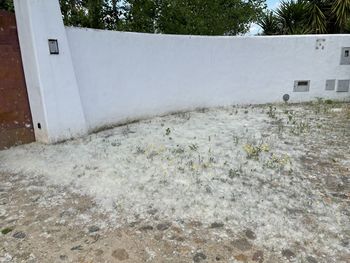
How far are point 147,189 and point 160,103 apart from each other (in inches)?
130

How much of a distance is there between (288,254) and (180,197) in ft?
3.82

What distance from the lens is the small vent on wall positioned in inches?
309

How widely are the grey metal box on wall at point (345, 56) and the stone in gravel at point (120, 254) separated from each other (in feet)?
23.3

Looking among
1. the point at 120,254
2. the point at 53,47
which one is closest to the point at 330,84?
the point at 53,47

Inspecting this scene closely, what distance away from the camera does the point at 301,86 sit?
7.87 metres

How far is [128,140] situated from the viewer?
512 cm

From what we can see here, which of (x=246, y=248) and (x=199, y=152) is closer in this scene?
(x=246, y=248)

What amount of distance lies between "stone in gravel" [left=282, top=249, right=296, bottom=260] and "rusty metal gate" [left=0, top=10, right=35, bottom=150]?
3.95 meters

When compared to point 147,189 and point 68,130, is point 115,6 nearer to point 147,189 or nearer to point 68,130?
point 68,130

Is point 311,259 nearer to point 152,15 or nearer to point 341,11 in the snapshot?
point 152,15

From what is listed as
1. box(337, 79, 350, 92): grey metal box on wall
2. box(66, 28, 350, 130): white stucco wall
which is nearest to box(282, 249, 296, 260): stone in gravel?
box(66, 28, 350, 130): white stucco wall

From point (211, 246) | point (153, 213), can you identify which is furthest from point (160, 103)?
point (211, 246)

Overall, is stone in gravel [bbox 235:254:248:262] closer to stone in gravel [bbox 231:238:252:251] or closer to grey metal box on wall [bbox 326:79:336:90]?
stone in gravel [bbox 231:238:252:251]

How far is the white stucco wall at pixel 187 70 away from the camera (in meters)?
5.52
